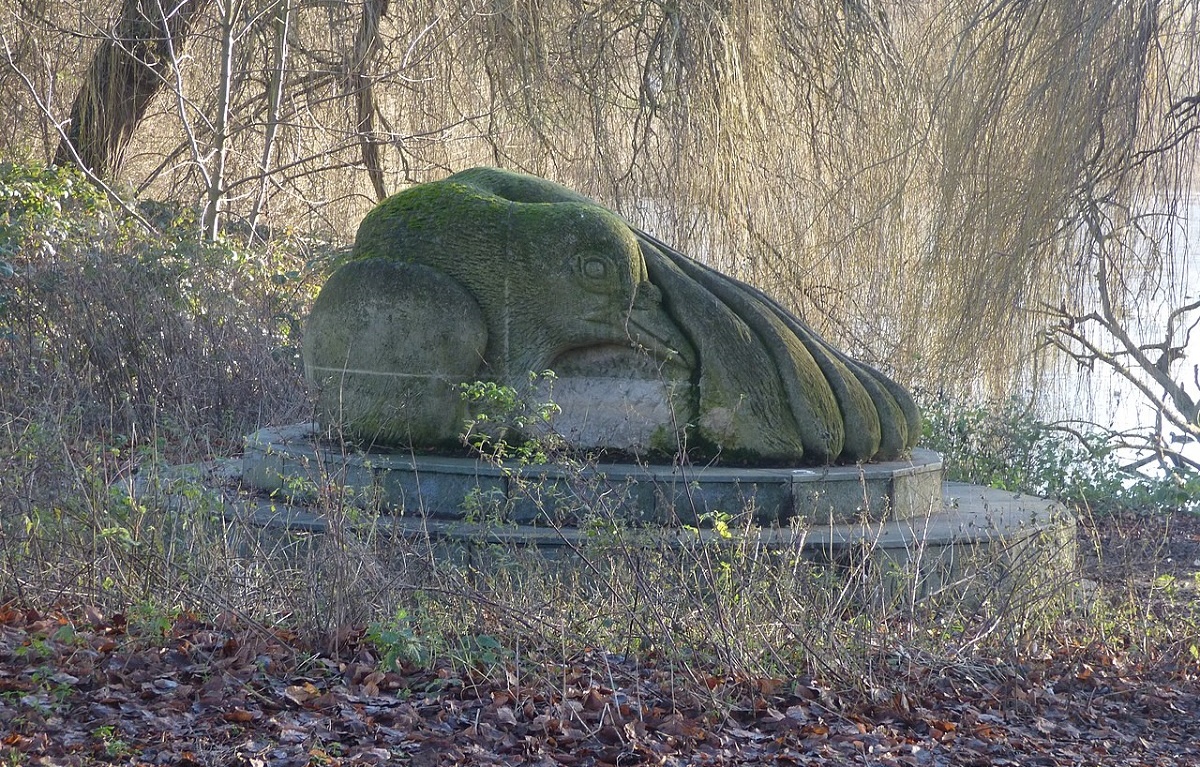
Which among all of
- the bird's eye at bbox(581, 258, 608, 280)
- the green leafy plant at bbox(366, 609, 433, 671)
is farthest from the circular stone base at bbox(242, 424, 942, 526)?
the green leafy plant at bbox(366, 609, 433, 671)

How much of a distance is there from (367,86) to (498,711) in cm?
884

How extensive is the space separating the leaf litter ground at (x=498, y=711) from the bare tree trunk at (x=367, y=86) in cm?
782

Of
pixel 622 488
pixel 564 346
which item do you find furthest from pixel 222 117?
pixel 622 488

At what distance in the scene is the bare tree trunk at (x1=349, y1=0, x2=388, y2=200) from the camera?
11422mm

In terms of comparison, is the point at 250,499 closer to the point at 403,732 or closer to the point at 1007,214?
the point at 403,732

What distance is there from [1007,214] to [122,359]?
230 inches

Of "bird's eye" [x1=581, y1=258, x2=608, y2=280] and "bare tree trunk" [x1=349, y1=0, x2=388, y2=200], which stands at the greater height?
"bare tree trunk" [x1=349, y1=0, x2=388, y2=200]

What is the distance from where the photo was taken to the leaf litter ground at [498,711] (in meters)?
3.40

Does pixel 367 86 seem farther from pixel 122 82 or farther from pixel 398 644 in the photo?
pixel 398 644

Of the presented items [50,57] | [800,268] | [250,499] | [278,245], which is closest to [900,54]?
[800,268]

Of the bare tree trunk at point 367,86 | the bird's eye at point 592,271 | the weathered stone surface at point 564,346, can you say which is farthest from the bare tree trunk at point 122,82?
the bird's eye at point 592,271

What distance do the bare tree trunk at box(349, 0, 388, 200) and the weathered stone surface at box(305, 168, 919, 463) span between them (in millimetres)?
5303

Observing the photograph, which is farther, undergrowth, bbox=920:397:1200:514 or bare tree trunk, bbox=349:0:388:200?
bare tree trunk, bbox=349:0:388:200

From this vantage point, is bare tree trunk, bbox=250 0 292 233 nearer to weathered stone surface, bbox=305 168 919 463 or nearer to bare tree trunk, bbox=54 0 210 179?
bare tree trunk, bbox=54 0 210 179
